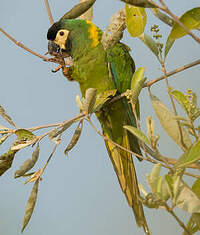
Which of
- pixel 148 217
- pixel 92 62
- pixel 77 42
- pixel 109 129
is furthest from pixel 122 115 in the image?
pixel 148 217

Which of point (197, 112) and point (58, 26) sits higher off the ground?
Result: point (58, 26)

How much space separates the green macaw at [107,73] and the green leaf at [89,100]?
0.45 meters

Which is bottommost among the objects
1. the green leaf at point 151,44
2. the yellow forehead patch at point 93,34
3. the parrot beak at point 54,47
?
the green leaf at point 151,44

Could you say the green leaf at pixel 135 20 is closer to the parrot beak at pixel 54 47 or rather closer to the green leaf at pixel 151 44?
the green leaf at pixel 151 44

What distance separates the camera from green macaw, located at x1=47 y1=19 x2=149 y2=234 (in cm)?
119

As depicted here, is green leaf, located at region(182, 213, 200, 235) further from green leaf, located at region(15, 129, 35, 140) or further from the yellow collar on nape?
the yellow collar on nape

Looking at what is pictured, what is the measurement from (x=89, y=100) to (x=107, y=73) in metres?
0.56

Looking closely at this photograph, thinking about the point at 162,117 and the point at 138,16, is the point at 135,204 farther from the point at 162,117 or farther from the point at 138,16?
the point at 138,16

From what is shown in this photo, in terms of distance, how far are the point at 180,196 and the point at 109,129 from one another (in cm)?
79

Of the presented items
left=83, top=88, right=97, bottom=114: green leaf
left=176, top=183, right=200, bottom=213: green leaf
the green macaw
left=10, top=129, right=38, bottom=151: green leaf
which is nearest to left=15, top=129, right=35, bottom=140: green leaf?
left=10, top=129, right=38, bottom=151: green leaf

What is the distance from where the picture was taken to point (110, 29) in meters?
0.66

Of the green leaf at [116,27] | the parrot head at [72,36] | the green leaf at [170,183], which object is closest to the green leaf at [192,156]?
the green leaf at [170,183]

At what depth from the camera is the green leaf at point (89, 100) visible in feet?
2.14

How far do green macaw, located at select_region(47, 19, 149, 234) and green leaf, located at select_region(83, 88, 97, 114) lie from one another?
455 mm
